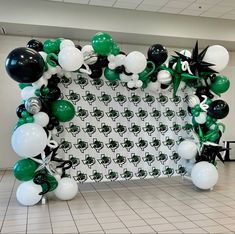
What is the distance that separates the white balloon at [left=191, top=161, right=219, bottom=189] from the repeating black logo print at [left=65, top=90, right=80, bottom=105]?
225 cm

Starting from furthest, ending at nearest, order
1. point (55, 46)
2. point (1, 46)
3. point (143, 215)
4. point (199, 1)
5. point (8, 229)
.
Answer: point (1, 46), point (199, 1), point (55, 46), point (143, 215), point (8, 229)

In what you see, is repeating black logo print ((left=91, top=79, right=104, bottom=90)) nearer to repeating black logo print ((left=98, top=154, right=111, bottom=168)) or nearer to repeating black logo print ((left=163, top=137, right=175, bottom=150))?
repeating black logo print ((left=98, top=154, right=111, bottom=168))

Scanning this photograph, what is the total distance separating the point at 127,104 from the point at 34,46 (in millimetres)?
1758

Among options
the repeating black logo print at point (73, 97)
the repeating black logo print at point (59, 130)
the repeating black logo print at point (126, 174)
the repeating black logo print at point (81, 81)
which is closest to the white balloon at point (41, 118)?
the repeating black logo print at point (59, 130)

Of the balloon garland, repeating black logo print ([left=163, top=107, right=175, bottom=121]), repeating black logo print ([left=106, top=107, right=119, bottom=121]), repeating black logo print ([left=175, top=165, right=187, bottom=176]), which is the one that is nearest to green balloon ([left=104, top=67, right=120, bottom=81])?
A: the balloon garland

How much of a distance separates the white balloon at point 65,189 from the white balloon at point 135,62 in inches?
74.7

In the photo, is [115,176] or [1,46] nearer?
[115,176]

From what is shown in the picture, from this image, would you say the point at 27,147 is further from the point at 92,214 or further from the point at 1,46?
the point at 1,46

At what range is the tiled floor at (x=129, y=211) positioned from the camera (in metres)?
3.61

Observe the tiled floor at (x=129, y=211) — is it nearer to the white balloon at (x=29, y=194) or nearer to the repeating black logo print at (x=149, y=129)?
the white balloon at (x=29, y=194)

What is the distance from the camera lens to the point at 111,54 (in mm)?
4773

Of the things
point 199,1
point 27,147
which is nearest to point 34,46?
point 27,147

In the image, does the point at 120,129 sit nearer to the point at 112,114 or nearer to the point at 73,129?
the point at 112,114

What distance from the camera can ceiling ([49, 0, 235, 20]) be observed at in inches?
259
